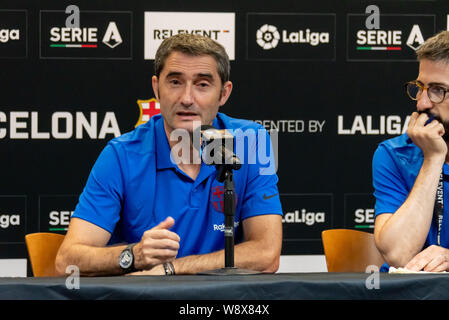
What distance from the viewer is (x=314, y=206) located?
345 centimetres

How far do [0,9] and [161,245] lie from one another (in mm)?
2114

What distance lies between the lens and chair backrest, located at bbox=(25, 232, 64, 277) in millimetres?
2430

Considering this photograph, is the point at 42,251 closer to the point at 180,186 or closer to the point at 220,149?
the point at 180,186

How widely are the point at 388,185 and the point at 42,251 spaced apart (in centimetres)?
130

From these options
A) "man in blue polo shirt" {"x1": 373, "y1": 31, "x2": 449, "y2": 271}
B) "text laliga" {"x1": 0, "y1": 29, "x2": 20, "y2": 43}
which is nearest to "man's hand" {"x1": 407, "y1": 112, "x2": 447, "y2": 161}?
"man in blue polo shirt" {"x1": 373, "y1": 31, "x2": 449, "y2": 271}

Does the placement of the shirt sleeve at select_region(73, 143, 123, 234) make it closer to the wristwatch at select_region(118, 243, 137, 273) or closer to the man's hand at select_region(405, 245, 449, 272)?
the wristwatch at select_region(118, 243, 137, 273)

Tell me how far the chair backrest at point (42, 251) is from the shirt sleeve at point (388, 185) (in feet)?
3.93

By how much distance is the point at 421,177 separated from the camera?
7.12 feet

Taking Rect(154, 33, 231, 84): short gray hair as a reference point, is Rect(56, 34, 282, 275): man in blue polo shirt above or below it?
below

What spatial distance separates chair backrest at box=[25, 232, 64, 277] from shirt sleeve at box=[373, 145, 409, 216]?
1.20 meters

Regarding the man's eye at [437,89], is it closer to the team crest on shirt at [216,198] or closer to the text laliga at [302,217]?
the team crest on shirt at [216,198]

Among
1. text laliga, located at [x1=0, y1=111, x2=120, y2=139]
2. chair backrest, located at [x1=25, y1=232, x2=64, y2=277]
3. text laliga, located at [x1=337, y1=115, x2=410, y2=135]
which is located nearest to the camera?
chair backrest, located at [x1=25, y1=232, x2=64, y2=277]

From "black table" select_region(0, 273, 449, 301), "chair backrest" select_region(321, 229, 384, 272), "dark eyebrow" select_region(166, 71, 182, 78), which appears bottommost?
"chair backrest" select_region(321, 229, 384, 272)

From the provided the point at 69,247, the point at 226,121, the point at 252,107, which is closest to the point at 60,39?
the point at 252,107
